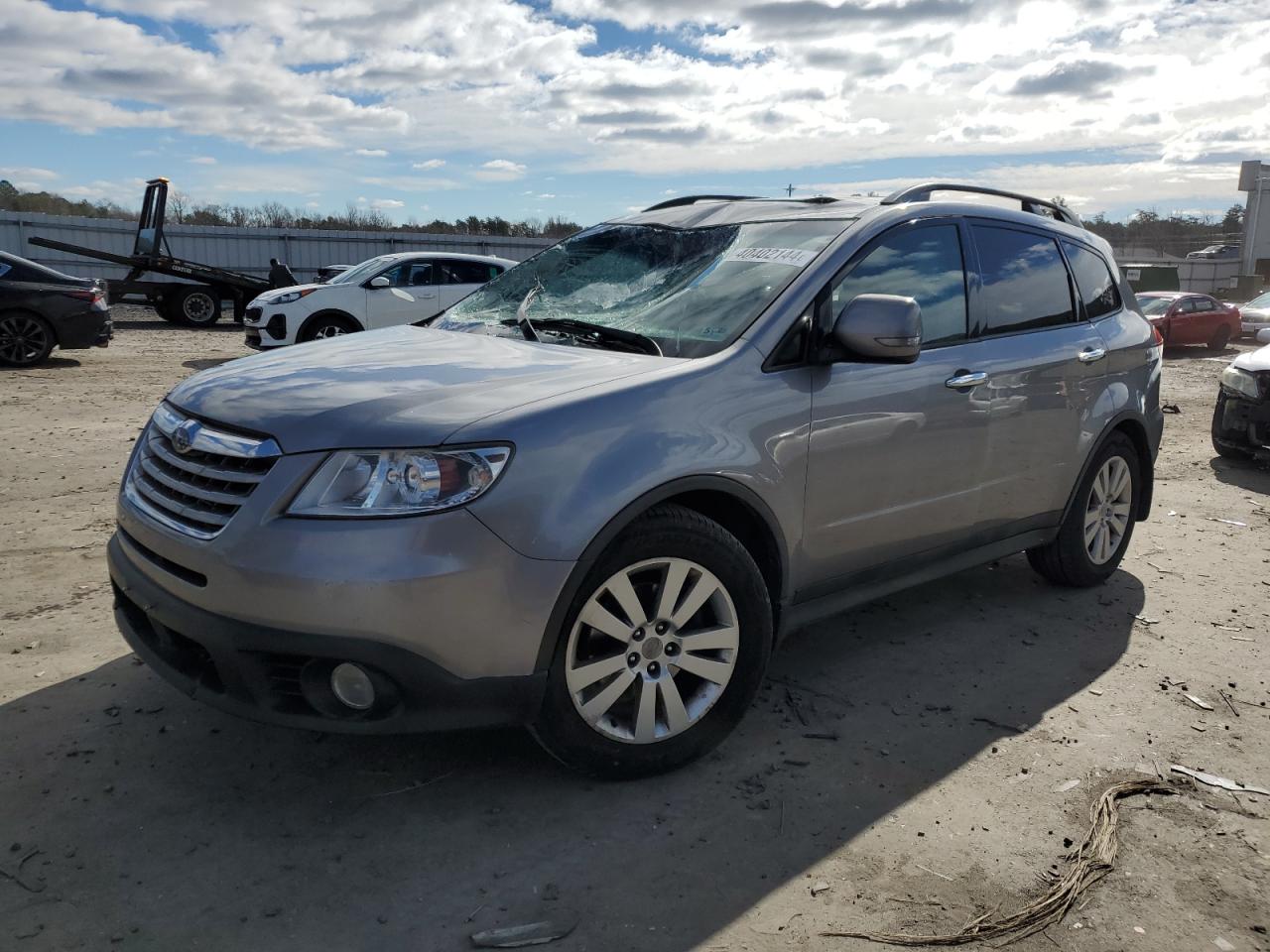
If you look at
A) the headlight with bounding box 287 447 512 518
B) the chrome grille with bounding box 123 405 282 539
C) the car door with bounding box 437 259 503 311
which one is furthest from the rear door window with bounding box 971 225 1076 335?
the car door with bounding box 437 259 503 311

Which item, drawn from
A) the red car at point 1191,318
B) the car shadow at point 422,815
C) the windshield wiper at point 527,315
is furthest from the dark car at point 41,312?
the red car at point 1191,318

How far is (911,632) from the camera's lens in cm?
464

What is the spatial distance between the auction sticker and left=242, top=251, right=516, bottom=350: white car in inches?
392

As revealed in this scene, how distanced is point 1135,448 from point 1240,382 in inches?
153

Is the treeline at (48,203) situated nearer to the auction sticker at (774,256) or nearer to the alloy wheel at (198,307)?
the alloy wheel at (198,307)

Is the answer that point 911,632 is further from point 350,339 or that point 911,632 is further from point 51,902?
point 51,902

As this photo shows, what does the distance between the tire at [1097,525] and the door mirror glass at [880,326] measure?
1.98 m

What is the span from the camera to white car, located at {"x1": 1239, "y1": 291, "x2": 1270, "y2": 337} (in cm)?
1997

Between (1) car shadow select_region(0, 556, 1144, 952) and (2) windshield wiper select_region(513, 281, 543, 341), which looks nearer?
(1) car shadow select_region(0, 556, 1144, 952)

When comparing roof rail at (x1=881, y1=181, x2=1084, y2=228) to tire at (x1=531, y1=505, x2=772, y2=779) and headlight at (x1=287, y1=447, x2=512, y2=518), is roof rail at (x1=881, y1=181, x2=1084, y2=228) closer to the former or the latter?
tire at (x1=531, y1=505, x2=772, y2=779)

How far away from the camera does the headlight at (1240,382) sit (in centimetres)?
823

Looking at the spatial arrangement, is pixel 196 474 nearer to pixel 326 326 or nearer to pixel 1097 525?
pixel 1097 525

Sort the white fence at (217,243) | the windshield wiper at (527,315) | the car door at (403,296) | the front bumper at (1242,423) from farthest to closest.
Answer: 1. the white fence at (217,243)
2. the car door at (403,296)
3. the front bumper at (1242,423)
4. the windshield wiper at (527,315)

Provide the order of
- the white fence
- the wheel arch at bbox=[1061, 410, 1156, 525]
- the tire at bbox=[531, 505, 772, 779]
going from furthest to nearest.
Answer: the white fence → the wheel arch at bbox=[1061, 410, 1156, 525] → the tire at bbox=[531, 505, 772, 779]
